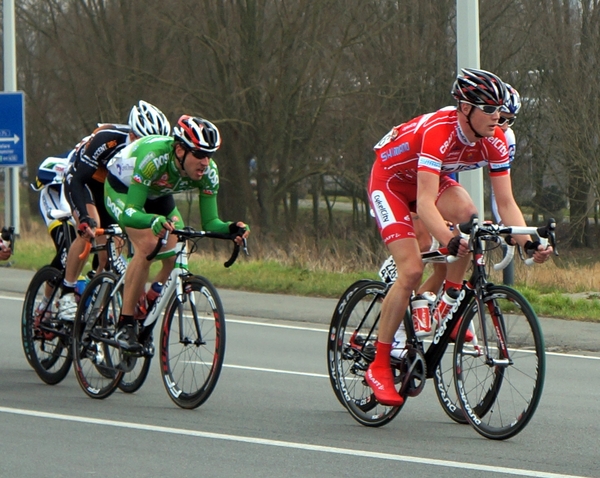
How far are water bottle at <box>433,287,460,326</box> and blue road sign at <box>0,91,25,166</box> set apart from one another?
17662 millimetres

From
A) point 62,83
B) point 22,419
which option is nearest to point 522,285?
point 22,419

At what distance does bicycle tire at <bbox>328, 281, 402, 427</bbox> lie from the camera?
7.06 m

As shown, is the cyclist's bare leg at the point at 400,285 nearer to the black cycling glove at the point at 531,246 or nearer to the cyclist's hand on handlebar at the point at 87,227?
the black cycling glove at the point at 531,246

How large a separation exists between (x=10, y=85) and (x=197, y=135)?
19351 mm

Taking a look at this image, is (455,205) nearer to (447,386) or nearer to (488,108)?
(488,108)

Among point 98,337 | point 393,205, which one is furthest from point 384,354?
point 98,337

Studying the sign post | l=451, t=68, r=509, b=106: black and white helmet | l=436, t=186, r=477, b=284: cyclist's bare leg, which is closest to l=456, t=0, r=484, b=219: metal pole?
l=436, t=186, r=477, b=284: cyclist's bare leg

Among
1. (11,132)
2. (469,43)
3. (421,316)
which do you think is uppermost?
(469,43)

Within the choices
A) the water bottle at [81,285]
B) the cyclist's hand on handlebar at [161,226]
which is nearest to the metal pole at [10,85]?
the water bottle at [81,285]

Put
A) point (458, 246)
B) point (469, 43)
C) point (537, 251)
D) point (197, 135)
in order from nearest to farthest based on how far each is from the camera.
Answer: point (458, 246) < point (537, 251) < point (197, 135) < point (469, 43)

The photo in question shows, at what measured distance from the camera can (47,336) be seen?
8.68 m

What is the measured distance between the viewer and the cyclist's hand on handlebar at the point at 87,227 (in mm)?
7886

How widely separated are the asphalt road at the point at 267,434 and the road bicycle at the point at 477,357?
0.15m

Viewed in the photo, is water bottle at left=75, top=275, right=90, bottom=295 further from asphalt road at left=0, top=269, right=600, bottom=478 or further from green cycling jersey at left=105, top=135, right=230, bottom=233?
green cycling jersey at left=105, top=135, right=230, bottom=233
